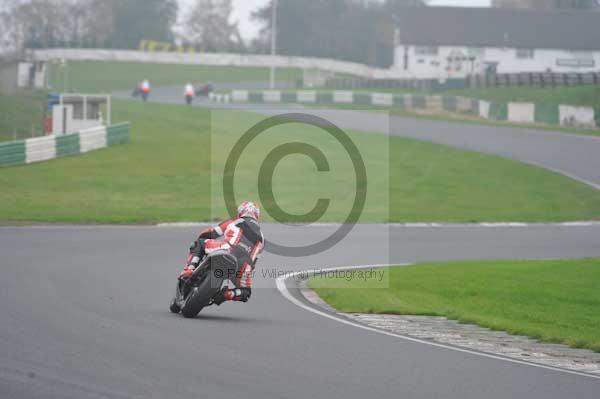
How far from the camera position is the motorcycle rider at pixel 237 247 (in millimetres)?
11320

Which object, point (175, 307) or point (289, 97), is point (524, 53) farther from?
point (175, 307)

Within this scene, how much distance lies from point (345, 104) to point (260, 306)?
52.0m

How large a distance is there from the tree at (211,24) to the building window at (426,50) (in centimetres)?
5293

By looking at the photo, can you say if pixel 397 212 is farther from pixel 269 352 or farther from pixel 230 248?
pixel 269 352

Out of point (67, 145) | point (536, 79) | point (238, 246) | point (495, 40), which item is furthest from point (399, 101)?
point (238, 246)

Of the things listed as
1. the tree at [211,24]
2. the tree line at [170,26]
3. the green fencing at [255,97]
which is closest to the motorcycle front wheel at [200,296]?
the green fencing at [255,97]

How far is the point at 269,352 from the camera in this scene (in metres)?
9.23

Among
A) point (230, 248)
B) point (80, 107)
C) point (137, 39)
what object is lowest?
point (230, 248)

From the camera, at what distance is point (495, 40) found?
90562mm

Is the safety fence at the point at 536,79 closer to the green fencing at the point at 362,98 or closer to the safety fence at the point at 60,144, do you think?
the green fencing at the point at 362,98

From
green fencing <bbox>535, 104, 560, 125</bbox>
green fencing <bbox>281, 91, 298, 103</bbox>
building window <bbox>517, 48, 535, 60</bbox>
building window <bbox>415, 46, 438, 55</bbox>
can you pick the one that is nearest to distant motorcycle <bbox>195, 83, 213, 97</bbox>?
green fencing <bbox>281, 91, 298, 103</bbox>


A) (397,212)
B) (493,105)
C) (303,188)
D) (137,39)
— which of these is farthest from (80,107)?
(137,39)

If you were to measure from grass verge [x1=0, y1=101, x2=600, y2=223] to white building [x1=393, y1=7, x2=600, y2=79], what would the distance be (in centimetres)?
4693

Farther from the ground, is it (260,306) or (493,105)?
(493,105)
